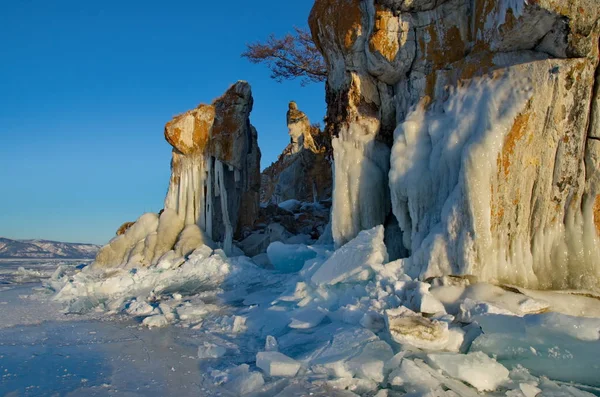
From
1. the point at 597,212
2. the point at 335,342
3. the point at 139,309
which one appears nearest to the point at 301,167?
the point at 139,309

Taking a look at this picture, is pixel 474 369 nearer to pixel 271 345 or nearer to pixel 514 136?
pixel 271 345

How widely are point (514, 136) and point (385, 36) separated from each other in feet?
10.2

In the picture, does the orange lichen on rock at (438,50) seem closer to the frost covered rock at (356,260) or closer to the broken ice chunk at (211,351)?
the frost covered rock at (356,260)

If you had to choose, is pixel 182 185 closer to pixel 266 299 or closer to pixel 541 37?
pixel 266 299

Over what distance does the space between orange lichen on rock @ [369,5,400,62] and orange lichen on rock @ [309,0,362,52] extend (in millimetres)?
449

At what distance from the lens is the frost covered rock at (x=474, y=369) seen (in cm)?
389

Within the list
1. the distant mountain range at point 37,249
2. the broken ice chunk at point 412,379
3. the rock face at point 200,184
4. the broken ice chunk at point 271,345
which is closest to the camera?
the broken ice chunk at point 412,379

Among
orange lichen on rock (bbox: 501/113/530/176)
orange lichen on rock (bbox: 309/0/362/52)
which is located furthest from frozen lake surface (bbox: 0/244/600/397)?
orange lichen on rock (bbox: 309/0/362/52)

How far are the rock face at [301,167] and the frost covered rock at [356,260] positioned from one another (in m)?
11.8

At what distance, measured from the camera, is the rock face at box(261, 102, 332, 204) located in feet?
67.2

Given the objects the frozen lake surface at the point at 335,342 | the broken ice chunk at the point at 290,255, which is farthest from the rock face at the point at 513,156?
the broken ice chunk at the point at 290,255

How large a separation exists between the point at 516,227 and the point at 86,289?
8984 mm

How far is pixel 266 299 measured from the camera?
8.20 meters

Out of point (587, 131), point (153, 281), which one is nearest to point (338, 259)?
point (587, 131)
